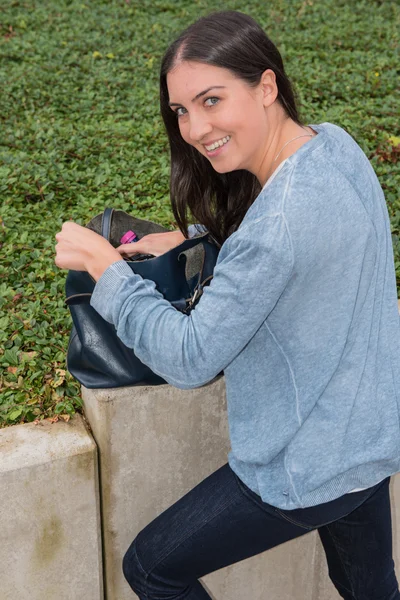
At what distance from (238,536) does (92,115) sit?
4207mm

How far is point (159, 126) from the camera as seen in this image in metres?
5.44

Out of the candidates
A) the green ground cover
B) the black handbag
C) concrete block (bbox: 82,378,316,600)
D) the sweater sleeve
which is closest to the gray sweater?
the sweater sleeve

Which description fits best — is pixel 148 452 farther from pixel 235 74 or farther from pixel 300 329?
pixel 235 74

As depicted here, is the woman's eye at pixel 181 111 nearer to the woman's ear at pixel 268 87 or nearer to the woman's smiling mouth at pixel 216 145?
the woman's smiling mouth at pixel 216 145

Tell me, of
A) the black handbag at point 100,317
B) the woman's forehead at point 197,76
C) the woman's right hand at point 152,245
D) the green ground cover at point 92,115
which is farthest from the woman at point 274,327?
the green ground cover at point 92,115

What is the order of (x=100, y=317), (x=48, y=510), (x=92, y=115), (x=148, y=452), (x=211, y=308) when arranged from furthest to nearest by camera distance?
1. (x=92, y=115)
2. (x=148, y=452)
3. (x=48, y=510)
4. (x=100, y=317)
5. (x=211, y=308)

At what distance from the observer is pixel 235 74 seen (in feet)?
6.28

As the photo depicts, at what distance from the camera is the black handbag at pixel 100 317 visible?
2207mm

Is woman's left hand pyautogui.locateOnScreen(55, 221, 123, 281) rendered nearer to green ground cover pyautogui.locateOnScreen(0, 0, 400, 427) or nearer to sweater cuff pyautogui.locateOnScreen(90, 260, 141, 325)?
sweater cuff pyautogui.locateOnScreen(90, 260, 141, 325)

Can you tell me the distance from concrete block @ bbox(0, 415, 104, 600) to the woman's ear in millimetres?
1260

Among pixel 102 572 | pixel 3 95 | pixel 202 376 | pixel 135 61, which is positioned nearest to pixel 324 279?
pixel 202 376

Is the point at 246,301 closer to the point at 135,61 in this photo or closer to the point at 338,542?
the point at 338,542

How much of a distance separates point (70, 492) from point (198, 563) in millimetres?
625

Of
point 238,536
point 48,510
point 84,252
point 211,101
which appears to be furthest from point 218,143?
point 48,510
